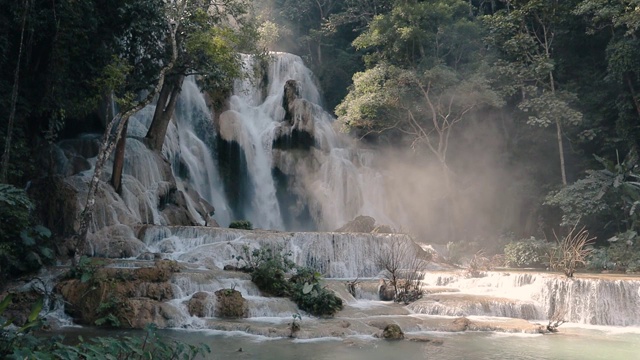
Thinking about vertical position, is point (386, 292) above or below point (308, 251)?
below

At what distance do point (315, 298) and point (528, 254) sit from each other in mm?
11472

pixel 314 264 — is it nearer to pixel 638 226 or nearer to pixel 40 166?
pixel 40 166

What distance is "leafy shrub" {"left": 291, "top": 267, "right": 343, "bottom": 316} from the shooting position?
13234 millimetres

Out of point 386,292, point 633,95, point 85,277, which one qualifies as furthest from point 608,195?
point 85,277

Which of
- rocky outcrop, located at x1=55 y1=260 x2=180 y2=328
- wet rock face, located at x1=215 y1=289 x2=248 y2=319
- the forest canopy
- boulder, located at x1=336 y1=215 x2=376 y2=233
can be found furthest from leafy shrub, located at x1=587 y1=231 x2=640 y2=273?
rocky outcrop, located at x1=55 y1=260 x2=180 y2=328

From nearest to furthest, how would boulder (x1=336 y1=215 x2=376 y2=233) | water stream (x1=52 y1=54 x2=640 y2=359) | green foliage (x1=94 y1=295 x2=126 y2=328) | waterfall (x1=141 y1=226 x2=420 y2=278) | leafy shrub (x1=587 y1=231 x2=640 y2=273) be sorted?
water stream (x1=52 y1=54 x2=640 y2=359), green foliage (x1=94 y1=295 x2=126 y2=328), waterfall (x1=141 y1=226 x2=420 y2=278), leafy shrub (x1=587 y1=231 x2=640 y2=273), boulder (x1=336 y1=215 x2=376 y2=233)

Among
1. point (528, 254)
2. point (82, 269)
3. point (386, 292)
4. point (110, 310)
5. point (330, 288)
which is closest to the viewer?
point (110, 310)

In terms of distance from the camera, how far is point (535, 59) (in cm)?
2545

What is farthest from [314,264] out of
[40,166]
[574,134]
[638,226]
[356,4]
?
[356,4]

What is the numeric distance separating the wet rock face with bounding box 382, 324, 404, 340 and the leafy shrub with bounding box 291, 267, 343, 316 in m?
2.08

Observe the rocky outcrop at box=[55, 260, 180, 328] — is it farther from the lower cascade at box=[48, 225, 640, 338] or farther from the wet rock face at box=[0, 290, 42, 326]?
the wet rock face at box=[0, 290, 42, 326]

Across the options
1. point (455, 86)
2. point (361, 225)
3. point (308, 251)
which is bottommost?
point (308, 251)

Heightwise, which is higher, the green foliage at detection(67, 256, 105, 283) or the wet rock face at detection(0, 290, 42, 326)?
the green foliage at detection(67, 256, 105, 283)

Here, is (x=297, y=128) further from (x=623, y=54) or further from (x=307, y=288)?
(x=307, y=288)
